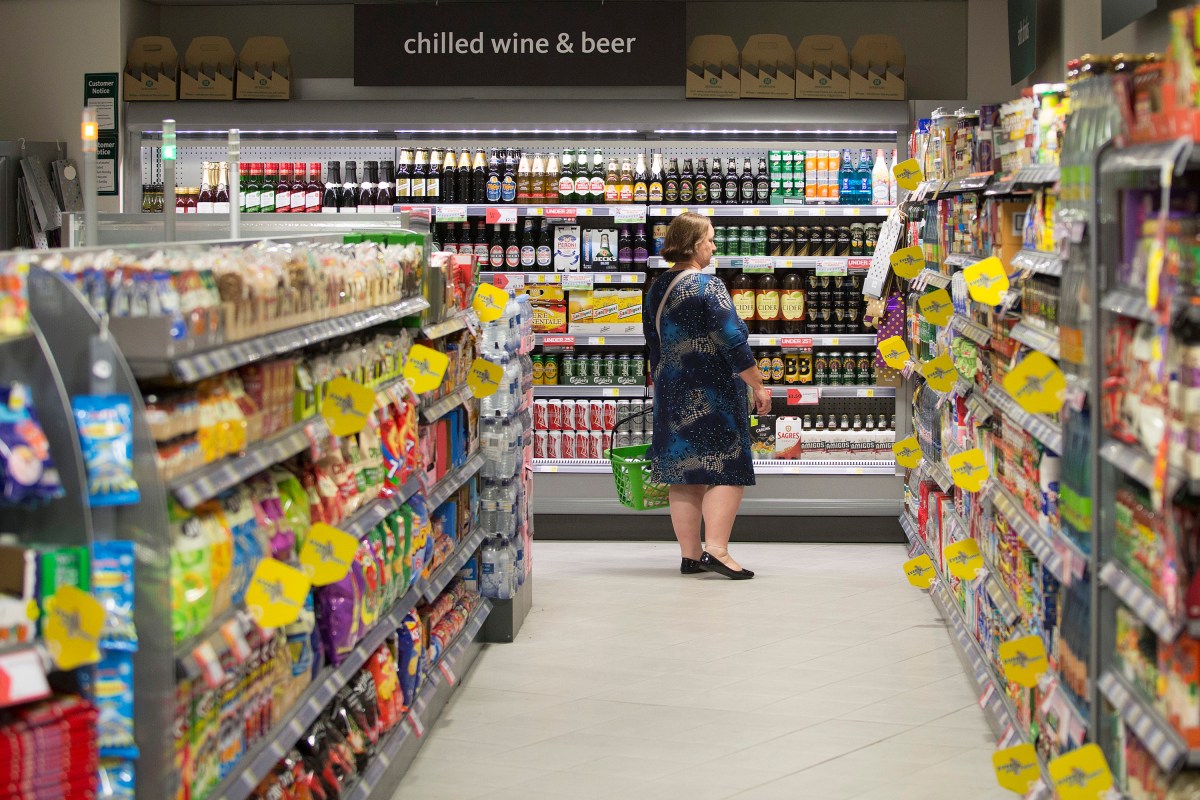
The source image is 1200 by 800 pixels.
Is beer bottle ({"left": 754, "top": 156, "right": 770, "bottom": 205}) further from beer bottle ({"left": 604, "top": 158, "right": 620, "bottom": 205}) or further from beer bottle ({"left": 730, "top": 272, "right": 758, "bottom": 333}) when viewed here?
beer bottle ({"left": 604, "top": 158, "right": 620, "bottom": 205})

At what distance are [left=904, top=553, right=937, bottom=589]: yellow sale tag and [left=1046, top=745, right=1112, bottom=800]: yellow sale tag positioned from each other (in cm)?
312

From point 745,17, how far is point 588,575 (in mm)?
3792

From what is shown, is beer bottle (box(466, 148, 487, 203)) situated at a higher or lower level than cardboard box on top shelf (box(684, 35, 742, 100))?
lower

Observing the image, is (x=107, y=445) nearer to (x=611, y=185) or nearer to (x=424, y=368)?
(x=424, y=368)

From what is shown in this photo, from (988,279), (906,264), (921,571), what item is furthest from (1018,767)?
(906,264)

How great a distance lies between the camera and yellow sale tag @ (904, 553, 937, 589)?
251 inches

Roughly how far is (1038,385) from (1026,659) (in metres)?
0.80

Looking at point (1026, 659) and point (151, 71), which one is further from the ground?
point (151, 71)

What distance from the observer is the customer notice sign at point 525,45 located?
806cm

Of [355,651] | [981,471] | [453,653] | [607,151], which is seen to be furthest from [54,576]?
[607,151]

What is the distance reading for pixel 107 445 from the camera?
8.28 ft

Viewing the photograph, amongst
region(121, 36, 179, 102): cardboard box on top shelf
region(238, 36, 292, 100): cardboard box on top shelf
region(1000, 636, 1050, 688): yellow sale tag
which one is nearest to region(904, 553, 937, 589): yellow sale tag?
region(1000, 636, 1050, 688): yellow sale tag

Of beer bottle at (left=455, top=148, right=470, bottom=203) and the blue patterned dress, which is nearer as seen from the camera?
the blue patterned dress

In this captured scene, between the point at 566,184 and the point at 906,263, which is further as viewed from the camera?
the point at 566,184
